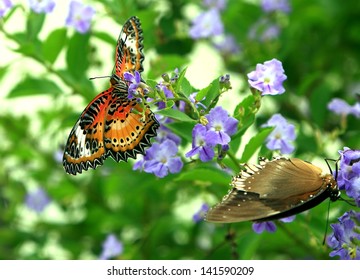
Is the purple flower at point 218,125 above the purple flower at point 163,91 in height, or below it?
below

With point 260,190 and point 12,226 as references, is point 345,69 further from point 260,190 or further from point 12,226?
point 260,190

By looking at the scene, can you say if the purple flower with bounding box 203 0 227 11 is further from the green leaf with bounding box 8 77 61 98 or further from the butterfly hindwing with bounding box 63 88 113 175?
the butterfly hindwing with bounding box 63 88 113 175

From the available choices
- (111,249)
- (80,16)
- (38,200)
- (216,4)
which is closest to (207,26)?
(216,4)

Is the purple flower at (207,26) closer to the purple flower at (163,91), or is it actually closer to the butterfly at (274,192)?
the purple flower at (163,91)

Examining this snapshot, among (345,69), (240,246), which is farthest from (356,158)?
(345,69)

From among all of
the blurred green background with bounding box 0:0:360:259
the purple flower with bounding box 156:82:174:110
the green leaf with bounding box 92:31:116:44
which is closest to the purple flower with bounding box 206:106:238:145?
the purple flower with bounding box 156:82:174:110

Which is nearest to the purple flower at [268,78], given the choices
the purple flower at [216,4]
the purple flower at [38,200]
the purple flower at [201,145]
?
the purple flower at [201,145]
